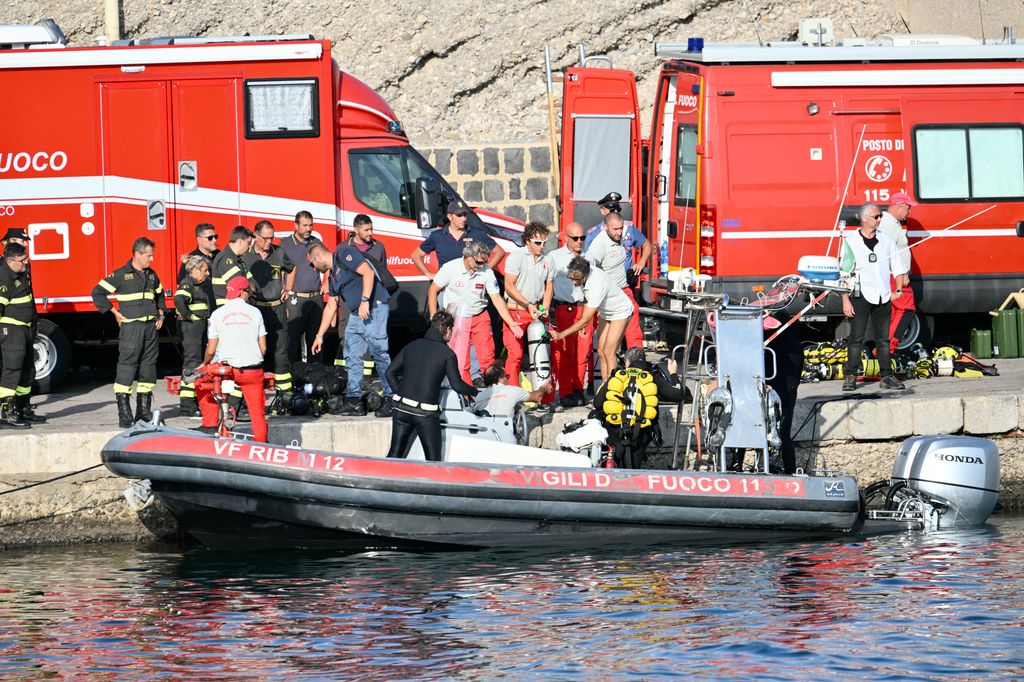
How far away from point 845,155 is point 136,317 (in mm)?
6370

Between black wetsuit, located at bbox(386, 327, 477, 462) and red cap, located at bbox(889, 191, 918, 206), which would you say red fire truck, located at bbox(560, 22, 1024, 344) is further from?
black wetsuit, located at bbox(386, 327, 477, 462)

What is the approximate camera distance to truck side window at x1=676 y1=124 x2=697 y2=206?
14.8 metres

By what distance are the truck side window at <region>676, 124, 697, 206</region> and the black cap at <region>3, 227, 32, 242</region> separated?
588 centimetres

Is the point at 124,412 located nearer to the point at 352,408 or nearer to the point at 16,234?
the point at 352,408

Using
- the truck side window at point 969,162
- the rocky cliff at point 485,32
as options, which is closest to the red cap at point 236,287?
the truck side window at point 969,162

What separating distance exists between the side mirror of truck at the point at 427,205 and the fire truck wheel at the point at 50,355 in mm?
3401

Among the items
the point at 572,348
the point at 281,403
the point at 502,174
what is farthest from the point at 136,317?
the point at 502,174

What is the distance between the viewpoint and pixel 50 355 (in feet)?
47.8

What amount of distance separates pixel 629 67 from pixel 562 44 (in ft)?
3.16

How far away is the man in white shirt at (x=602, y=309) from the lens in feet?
41.7

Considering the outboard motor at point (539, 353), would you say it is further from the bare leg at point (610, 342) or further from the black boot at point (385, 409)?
the black boot at point (385, 409)

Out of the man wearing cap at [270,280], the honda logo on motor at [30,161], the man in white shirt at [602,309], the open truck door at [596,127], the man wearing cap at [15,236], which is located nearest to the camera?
the man in white shirt at [602,309]

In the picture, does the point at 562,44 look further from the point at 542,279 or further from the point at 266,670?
the point at 266,670

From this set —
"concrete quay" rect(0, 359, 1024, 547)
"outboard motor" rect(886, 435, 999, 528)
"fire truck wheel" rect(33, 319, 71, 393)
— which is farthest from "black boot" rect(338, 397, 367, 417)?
"outboard motor" rect(886, 435, 999, 528)
